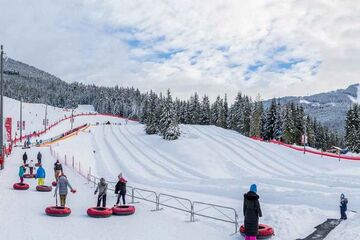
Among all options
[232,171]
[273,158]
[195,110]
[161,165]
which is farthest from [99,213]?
[195,110]

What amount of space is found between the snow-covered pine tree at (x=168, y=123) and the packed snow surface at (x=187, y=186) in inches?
74.5

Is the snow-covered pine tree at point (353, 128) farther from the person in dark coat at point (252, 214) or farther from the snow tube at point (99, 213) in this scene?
the person in dark coat at point (252, 214)

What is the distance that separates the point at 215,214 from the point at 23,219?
9.54 m

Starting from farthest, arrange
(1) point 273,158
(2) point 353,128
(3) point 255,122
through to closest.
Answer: (3) point 255,122
(2) point 353,128
(1) point 273,158

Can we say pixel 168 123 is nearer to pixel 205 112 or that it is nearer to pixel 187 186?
pixel 187 186

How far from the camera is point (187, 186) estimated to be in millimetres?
33938

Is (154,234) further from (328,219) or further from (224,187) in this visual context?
(224,187)

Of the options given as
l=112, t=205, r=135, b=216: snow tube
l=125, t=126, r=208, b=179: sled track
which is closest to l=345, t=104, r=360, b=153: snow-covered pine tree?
l=125, t=126, r=208, b=179: sled track

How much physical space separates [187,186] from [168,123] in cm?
3511

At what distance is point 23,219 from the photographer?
17438 millimetres

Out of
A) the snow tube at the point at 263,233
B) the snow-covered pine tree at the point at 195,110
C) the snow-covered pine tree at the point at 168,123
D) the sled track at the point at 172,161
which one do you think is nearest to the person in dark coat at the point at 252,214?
→ the snow tube at the point at 263,233

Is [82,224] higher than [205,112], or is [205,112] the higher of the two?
[205,112]

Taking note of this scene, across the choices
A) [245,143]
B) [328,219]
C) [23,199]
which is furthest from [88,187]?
[245,143]

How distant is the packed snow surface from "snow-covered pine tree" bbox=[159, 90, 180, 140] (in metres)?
1.89
